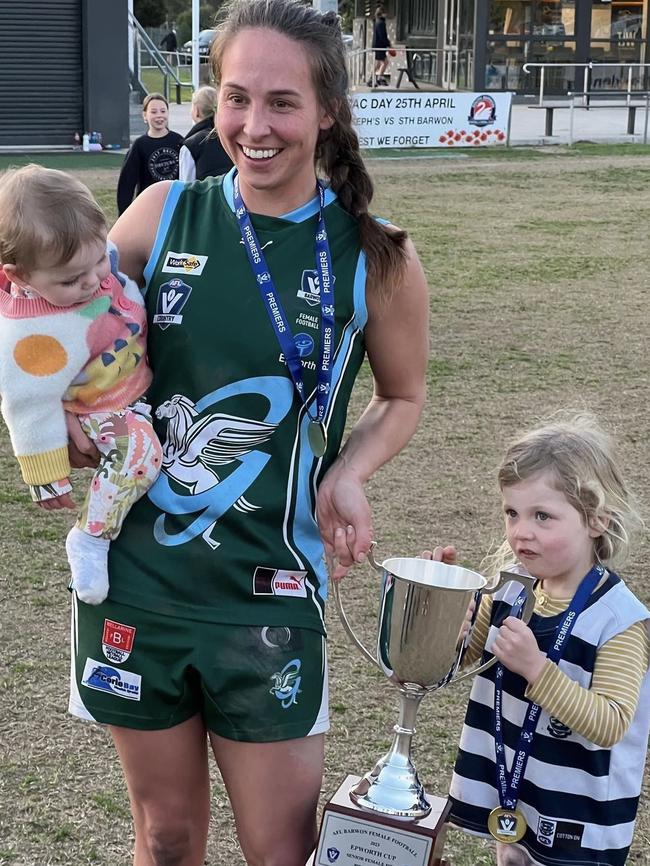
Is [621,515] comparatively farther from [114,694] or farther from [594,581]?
[114,694]

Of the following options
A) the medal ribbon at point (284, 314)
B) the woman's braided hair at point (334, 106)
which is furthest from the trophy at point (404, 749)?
the woman's braided hair at point (334, 106)

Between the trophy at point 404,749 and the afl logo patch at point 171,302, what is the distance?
0.57 metres

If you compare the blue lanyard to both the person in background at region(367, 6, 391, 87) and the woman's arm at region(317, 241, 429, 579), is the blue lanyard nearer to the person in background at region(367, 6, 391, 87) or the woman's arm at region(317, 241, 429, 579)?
the woman's arm at region(317, 241, 429, 579)

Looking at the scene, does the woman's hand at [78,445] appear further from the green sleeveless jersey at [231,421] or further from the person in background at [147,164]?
the person in background at [147,164]

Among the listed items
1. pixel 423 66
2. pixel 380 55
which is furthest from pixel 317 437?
pixel 423 66

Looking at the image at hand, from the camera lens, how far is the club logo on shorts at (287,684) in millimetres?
2246

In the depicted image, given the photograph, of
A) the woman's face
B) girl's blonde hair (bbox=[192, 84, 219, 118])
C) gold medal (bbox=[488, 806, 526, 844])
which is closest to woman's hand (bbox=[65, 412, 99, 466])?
the woman's face

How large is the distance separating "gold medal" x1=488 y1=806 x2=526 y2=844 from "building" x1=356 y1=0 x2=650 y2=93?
101 feet

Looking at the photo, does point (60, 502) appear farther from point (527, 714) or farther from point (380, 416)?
point (527, 714)

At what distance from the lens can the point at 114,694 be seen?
2.27m

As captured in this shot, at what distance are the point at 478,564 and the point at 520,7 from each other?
1163 inches

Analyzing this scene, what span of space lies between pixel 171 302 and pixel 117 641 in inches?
24.4

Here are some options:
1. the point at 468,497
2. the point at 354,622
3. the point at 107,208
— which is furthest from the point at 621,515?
the point at 107,208

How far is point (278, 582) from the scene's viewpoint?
2.26m
